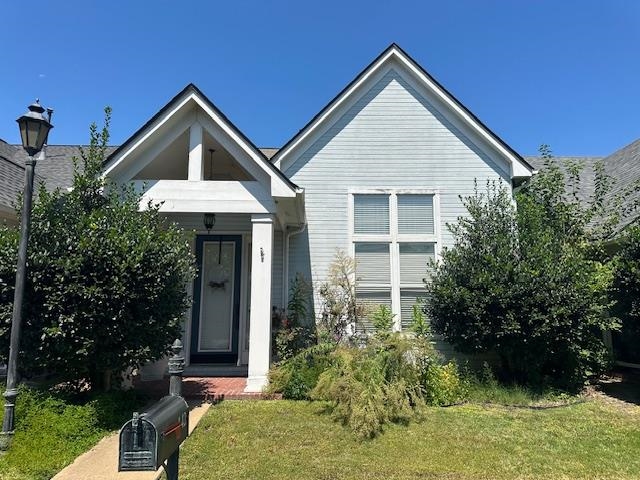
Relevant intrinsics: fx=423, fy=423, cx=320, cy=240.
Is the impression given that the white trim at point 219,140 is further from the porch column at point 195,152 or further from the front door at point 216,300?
the front door at point 216,300

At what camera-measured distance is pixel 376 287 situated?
30.8 feet

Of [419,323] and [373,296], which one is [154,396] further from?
[419,323]

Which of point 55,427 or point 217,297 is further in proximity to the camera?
point 217,297

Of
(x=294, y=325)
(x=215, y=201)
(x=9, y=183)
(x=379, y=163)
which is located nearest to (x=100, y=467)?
(x=215, y=201)

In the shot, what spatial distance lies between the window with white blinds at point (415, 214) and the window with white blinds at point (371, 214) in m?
0.34

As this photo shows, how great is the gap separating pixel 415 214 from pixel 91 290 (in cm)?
678

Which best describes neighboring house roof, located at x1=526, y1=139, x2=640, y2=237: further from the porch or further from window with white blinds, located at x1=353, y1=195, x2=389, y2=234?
the porch

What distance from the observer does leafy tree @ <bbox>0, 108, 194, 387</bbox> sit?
5.58 metres

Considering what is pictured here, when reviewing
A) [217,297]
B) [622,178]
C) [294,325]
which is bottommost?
[294,325]

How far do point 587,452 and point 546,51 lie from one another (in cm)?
943

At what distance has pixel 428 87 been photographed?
10031 millimetres

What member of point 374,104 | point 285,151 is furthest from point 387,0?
point 285,151

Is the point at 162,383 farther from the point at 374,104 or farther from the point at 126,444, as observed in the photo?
the point at 374,104

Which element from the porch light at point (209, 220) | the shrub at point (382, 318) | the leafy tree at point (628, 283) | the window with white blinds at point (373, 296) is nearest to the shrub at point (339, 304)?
the window with white blinds at point (373, 296)
